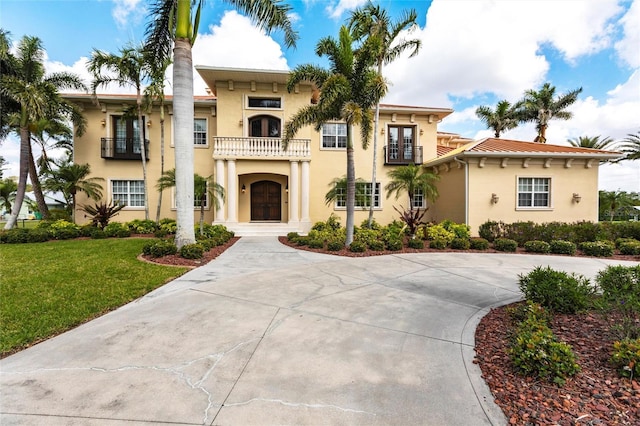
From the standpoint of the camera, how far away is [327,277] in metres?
6.98

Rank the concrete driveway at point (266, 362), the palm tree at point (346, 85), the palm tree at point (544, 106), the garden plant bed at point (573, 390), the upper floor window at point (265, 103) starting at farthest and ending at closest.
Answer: the palm tree at point (544, 106) < the upper floor window at point (265, 103) < the palm tree at point (346, 85) < the concrete driveway at point (266, 362) < the garden plant bed at point (573, 390)

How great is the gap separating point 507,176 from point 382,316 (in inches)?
550

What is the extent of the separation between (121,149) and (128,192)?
2487 mm

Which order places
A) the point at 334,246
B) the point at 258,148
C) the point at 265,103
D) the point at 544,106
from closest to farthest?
the point at 334,246
the point at 258,148
the point at 265,103
the point at 544,106

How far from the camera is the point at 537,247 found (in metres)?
11.0

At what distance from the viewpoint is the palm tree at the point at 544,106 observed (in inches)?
→ 906

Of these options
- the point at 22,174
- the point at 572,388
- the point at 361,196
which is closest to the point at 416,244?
the point at 361,196

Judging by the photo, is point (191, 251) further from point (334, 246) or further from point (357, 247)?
point (357, 247)

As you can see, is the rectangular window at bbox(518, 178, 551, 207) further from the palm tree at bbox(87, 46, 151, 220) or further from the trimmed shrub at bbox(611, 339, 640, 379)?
the palm tree at bbox(87, 46, 151, 220)

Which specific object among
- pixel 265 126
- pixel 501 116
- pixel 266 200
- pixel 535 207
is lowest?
pixel 535 207

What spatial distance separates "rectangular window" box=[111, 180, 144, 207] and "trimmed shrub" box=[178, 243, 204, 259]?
10586 millimetres

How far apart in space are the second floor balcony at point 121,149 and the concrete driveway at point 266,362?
45.3ft

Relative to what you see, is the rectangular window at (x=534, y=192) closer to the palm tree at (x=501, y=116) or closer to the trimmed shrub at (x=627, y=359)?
the palm tree at (x=501, y=116)

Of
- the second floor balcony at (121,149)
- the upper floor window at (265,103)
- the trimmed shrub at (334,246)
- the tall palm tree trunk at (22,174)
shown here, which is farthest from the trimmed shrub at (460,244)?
the tall palm tree trunk at (22,174)
